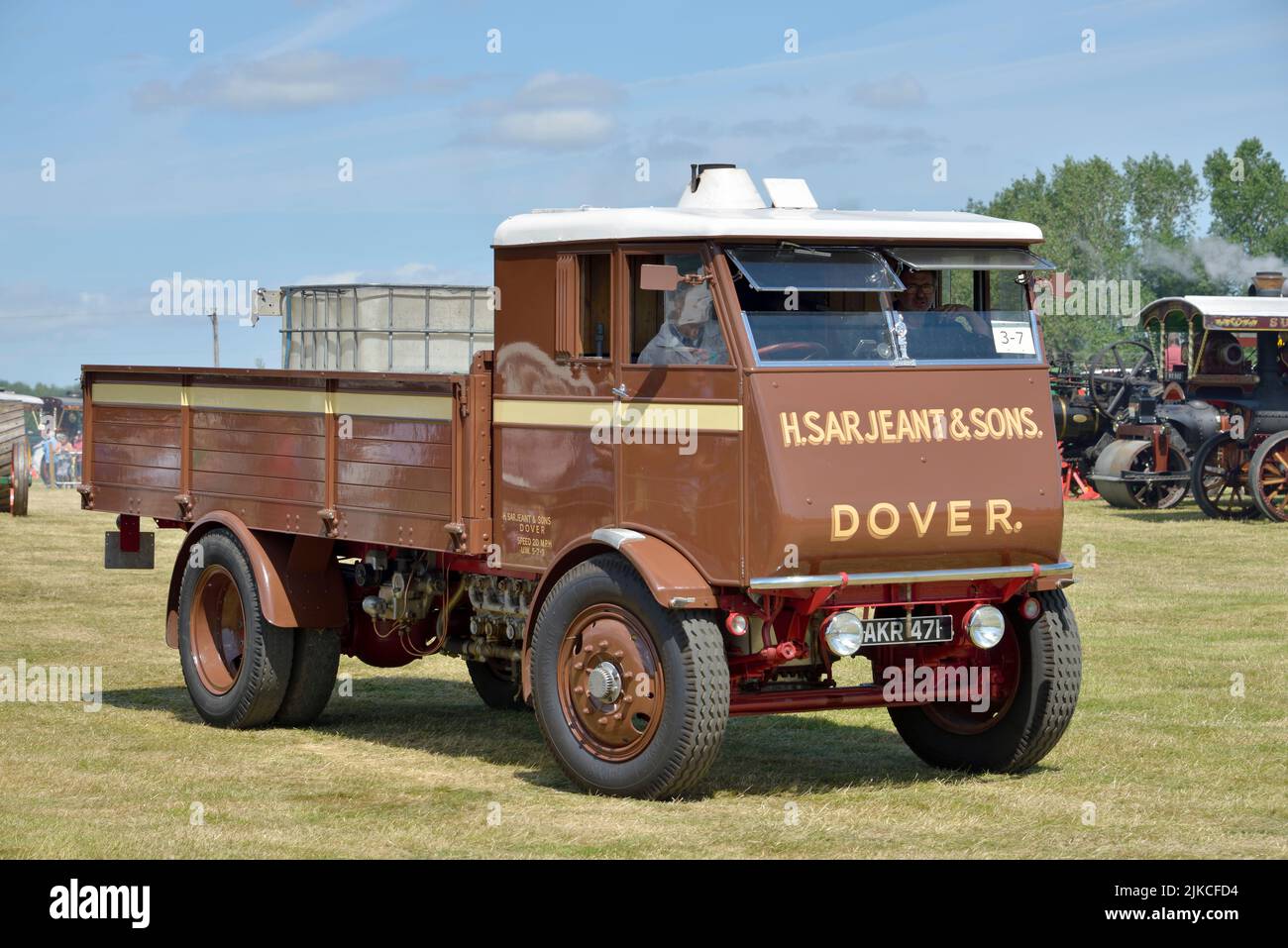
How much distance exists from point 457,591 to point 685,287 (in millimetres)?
2439

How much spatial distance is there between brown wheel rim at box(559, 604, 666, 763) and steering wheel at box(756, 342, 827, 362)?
49.8 inches

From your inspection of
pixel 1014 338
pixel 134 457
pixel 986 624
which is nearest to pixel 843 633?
pixel 986 624

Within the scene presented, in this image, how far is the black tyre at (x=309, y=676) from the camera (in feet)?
36.6

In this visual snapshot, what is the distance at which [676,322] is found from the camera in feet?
29.1

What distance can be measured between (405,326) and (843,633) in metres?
4.73

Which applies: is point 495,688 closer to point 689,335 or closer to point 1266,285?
point 689,335

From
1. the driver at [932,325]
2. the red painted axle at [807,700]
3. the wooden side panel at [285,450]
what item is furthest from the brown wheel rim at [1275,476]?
the red painted axle at [807,700]

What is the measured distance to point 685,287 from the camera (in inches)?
347

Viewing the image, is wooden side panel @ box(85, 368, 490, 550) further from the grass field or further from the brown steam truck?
the grass field

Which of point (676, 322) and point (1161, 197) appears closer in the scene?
point (676, 322)

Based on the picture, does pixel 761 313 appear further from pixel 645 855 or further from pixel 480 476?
pixel 645 855

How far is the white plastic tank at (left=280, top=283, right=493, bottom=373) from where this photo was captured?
41.1ft

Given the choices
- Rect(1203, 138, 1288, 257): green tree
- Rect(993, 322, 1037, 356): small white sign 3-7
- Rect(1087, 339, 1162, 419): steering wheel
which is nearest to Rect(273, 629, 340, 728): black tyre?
Rect(993, 322, 1037, 356): small white sign 3-7

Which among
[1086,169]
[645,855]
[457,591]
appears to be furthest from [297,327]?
[1086,169]
